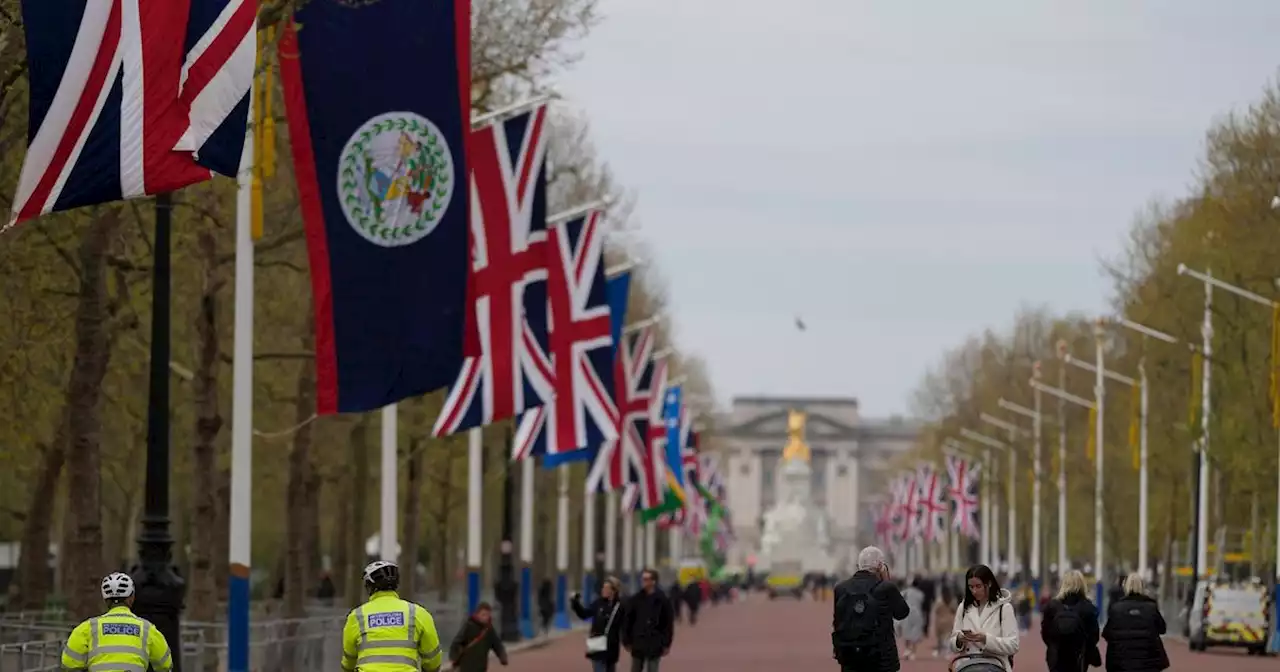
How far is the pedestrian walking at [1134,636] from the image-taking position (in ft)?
77.4

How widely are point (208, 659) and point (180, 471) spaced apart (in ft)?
80.4

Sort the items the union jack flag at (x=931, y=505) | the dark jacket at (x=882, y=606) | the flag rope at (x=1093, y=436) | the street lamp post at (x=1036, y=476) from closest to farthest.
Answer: the dark jacket at (x=882, y=606), the flag rope at (x=1093, y=436), the street lamp post at (x=1036, y=476), the union jack flag at (x=931, y=505)

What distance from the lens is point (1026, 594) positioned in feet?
258

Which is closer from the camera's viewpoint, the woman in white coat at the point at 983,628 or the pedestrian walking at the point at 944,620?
the woman in white coat at the point at 983,628

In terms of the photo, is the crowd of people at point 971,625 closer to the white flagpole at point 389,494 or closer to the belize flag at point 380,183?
the belize flag at point 380,183

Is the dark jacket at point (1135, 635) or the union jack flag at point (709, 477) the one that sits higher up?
the union jack flag at point (709, 477)

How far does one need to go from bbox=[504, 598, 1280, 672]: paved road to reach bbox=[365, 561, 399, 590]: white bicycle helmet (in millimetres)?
28043

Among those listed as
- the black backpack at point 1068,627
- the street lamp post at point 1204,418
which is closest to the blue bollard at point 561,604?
the street lamp post at point 1204,418

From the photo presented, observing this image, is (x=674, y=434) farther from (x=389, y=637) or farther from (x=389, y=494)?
(x=389, y=637)

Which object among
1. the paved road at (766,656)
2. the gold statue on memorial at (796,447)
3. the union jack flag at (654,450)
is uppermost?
the gold statue on memorial at (796,447)

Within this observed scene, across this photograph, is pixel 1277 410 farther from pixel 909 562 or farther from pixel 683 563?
pixel 909 562

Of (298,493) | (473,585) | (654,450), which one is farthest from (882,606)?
(654,450)

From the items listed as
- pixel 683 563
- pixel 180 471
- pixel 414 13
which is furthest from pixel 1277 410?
pixel 683 563

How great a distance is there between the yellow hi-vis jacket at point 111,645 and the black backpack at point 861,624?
5.13m
